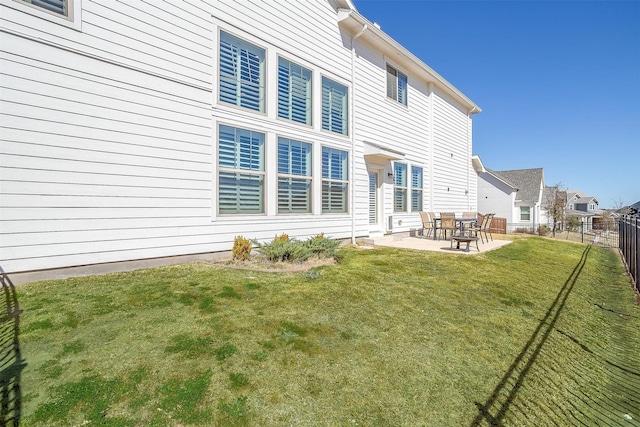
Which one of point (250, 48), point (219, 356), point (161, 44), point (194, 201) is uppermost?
point (250, 48)

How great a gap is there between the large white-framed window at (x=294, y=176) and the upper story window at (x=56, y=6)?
424cm

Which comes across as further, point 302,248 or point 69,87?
point 302,248

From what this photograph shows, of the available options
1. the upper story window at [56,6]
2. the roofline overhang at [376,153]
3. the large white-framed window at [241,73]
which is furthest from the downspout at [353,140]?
the upper story window at [56,6]

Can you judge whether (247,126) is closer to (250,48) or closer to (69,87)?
(250,48)

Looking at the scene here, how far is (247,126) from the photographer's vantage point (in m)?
6.66

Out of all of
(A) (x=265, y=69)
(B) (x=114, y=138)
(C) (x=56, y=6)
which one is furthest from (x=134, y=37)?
(A) (x=265, y=69)

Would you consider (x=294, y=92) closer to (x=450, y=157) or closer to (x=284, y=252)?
(x=284, y=252)

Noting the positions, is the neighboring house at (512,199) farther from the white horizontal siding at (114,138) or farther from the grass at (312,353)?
the white horizontal siding at (114,138)

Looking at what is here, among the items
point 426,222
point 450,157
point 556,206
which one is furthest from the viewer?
point 556,206

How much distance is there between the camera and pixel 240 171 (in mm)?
6523

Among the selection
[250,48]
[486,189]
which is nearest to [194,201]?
[250,48]

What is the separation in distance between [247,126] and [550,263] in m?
9.08

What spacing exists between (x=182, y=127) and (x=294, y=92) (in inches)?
130

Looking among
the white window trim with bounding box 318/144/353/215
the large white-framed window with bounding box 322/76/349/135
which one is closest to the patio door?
the white window trim with bounding box 318/144/353/215
